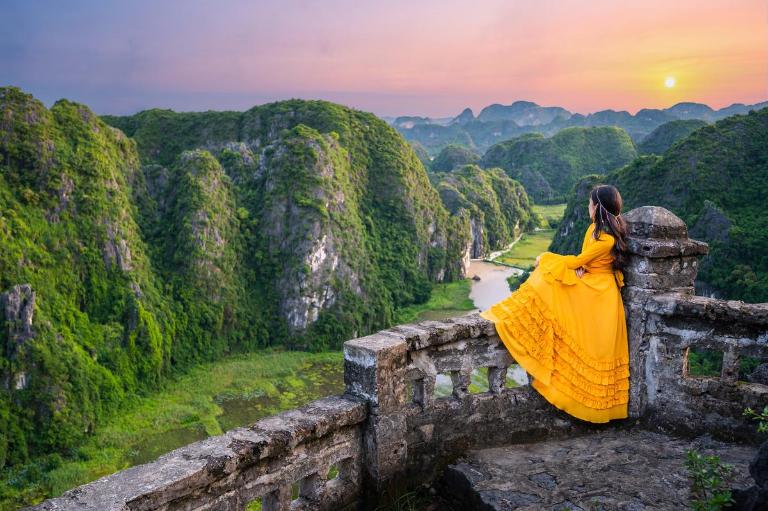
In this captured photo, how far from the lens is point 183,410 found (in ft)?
105

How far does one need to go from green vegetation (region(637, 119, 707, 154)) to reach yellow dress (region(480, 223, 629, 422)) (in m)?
109

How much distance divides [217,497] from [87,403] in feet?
105

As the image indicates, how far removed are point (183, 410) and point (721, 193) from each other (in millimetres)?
43103

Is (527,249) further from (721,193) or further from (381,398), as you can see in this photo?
(381,398)

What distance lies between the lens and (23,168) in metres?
37.3

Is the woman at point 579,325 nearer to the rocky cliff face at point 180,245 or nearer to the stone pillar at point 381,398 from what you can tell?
the stone pillar at point 381,398

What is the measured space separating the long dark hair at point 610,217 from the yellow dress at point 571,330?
83 millimetres

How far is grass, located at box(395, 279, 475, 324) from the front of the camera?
2088 inches

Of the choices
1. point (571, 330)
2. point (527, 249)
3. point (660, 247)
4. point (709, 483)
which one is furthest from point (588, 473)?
point (527, 249)

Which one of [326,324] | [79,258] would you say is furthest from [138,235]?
[326,324]

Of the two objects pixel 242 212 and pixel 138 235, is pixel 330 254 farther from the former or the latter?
pixel 138 235

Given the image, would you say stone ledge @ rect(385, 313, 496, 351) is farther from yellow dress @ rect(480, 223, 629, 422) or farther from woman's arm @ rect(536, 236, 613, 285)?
woman's arm @ rect(536, 236, 613, 285)

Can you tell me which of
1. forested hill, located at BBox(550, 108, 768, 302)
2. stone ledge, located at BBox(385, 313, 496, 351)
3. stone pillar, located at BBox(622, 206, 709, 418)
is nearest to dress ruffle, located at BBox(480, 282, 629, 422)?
stone ledge, located at BBox(385, 313, 496, 351)

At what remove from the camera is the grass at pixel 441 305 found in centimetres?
5303
